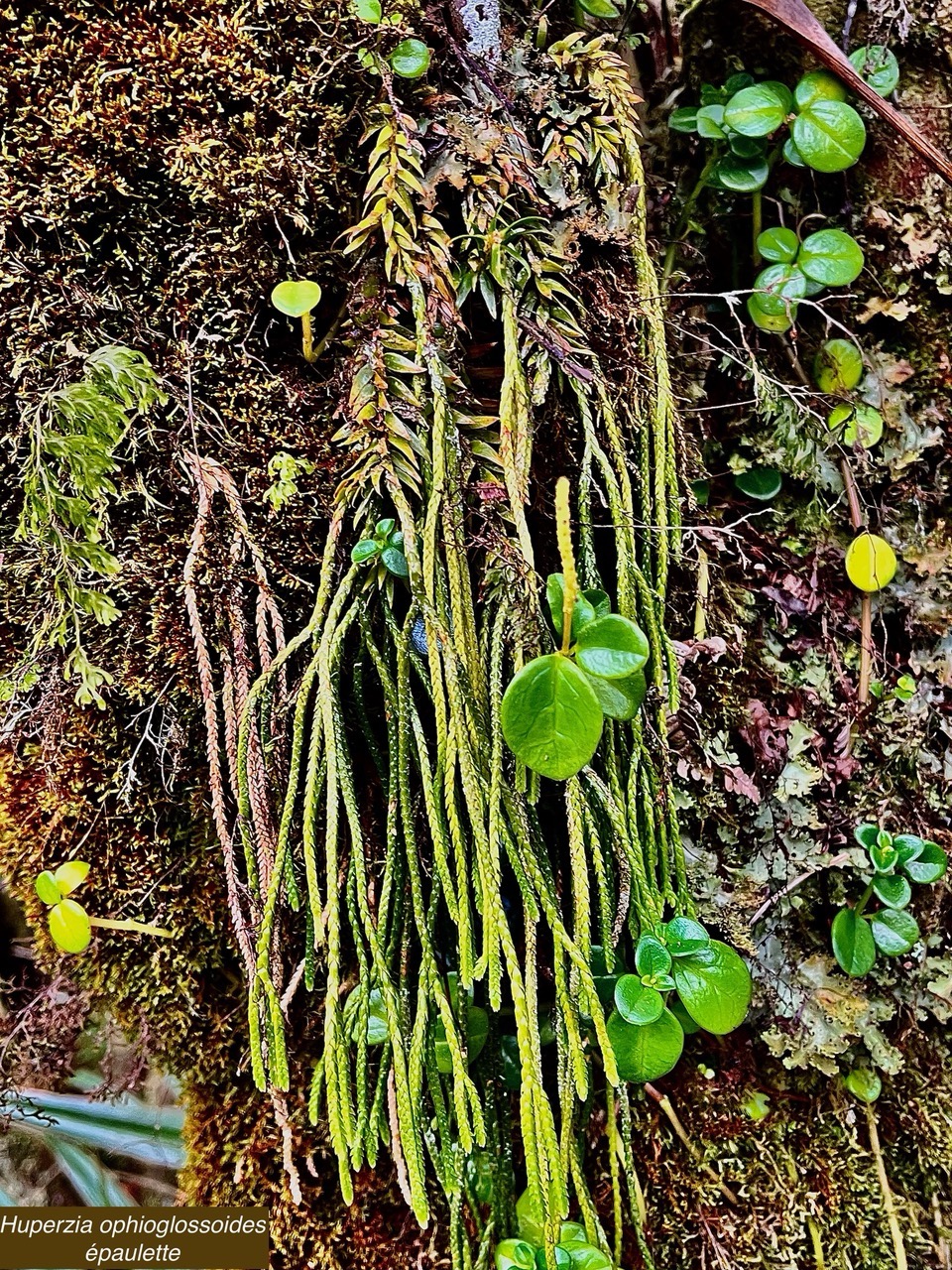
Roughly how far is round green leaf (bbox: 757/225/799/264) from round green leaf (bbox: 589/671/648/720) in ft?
2.60

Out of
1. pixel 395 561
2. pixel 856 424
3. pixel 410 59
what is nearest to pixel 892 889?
Answer: pixel 856 424

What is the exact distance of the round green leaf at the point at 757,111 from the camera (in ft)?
3.84

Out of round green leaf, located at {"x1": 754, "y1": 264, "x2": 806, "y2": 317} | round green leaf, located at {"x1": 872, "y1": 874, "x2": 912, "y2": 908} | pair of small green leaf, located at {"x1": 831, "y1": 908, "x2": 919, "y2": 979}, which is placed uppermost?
round green leaf, located at {"x1": 754, "y1": 264, "x2": 806, "y2": 317}

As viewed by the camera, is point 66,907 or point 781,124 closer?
point 66,907

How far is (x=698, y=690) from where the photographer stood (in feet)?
3.85

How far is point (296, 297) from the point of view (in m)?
1.00

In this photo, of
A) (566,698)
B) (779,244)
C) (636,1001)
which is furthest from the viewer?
(779,244)

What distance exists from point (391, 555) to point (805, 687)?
2.31 feet

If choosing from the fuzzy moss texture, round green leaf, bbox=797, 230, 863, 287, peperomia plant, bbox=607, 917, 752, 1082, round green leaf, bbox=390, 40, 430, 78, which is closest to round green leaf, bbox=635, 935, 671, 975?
peperomia plant, bbox=607, 917, 752, 1082

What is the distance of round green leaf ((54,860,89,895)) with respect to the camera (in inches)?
37.7

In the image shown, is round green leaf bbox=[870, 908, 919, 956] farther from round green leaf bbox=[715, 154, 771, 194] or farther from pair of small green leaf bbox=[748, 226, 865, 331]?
round green leaf bbox=[715, 154, 771, 194]

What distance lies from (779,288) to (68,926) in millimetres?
1325

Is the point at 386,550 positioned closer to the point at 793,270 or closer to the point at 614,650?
the point at 614,650

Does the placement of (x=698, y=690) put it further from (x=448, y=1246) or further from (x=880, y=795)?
(x=448, y=1246)
